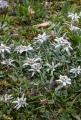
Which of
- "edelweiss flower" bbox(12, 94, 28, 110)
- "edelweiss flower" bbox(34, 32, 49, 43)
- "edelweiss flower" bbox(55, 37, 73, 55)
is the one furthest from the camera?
"edelweiss flower" bbox(34, 32, 49, 43)

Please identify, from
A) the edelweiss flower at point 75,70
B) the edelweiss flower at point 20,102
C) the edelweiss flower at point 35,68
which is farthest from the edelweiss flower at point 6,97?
the edelweiss flower at point 75,70

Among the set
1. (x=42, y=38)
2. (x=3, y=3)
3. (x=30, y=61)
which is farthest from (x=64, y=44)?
(x=3, y=3)

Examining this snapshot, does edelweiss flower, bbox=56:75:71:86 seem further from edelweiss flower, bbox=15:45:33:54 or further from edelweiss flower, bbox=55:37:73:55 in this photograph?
edelweiss flower, bbox=15:45:33:54

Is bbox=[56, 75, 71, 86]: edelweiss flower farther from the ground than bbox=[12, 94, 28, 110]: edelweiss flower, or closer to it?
farther from the ground

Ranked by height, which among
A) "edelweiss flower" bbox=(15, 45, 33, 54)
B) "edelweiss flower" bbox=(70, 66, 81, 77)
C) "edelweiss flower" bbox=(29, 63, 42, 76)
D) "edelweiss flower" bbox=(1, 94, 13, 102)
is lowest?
"edelweiss flower" bbox=(1, 94, 13, 102)

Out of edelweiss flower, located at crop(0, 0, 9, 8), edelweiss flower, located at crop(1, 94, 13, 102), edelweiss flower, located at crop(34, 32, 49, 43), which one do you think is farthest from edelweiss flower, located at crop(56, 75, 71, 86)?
edelweiss flower, located at crop(0, 0, 9, 8)

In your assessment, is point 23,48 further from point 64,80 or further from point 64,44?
point 64,80

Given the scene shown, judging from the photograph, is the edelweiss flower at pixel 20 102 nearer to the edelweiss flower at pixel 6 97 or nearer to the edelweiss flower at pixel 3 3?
the edelweiss flower at pixel 6 97

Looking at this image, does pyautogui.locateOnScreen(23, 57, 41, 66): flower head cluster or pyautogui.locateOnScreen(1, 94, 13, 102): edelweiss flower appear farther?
pyautogui.locateOnScreen(23, 57, 41, 66): flower head cluster

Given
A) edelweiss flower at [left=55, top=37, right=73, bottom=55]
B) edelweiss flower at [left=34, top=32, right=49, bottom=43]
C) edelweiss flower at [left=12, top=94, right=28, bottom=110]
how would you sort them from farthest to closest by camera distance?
edelweiss flower at [left=34, top=32, right=49, bottom=43] → edelweiss flower at [left=55, top=37, right=73, bottom=55] → edelweiss flower at [left=12, top=94, right=28, bottom=110]

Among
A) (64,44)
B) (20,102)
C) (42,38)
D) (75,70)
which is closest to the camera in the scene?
(20,102)

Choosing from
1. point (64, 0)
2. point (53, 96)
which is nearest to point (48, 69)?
point (53, 96)
